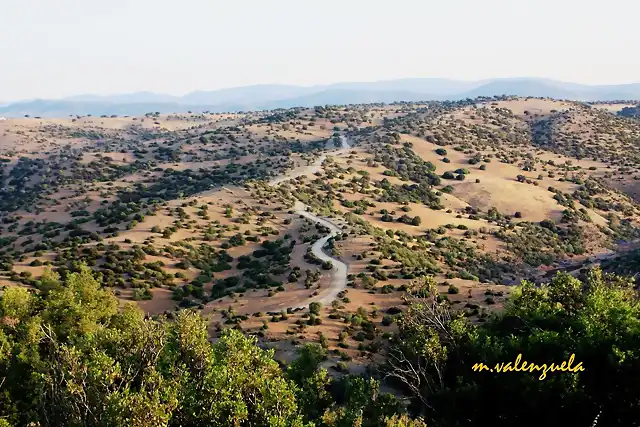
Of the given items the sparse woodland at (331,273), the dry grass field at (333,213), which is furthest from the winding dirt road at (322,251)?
the dry grass field at (333,213)

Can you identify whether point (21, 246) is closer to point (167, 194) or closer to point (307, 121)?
point (167, 194)

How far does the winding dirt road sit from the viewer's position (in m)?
43.2

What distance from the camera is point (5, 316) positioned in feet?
81.3

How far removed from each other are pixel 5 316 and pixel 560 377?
83.5 feet
